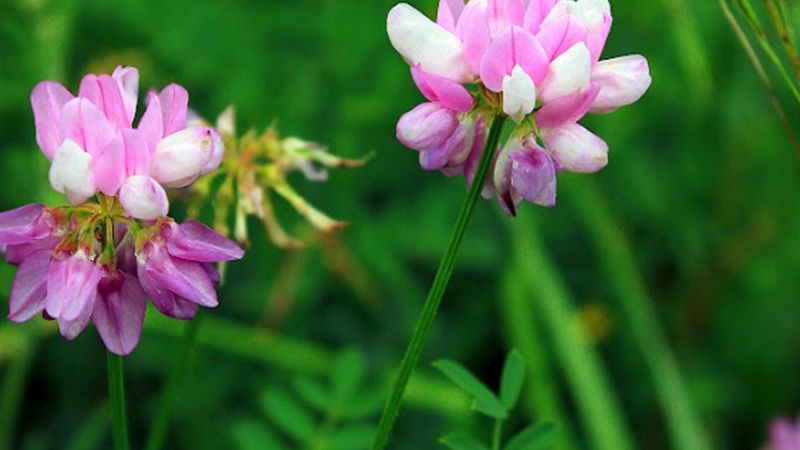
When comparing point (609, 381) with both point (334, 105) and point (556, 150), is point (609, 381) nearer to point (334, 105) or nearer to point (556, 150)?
point (334, 105)

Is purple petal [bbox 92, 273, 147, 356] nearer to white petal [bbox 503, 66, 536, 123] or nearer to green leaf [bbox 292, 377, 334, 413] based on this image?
white petal [bbox 503, 66, 536, 123]

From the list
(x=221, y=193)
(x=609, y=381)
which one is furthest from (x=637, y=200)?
(x=221, y=193)

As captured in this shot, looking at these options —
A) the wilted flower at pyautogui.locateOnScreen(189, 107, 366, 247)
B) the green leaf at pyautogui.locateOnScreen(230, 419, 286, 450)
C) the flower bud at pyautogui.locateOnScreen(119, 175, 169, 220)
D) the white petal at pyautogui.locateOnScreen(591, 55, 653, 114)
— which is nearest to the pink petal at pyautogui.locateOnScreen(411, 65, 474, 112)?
the white petal at pyautogui.locateOnScreen(591, 55, 653, 114)

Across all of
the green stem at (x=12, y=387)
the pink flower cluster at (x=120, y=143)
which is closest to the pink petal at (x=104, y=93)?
the pink flower cluster at (x=120, y=143)

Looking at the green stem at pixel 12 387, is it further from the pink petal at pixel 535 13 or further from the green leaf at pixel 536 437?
the pink petal at pixel 535 13

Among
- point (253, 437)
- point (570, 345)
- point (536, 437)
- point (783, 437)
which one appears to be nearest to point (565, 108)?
point (536, 437)
